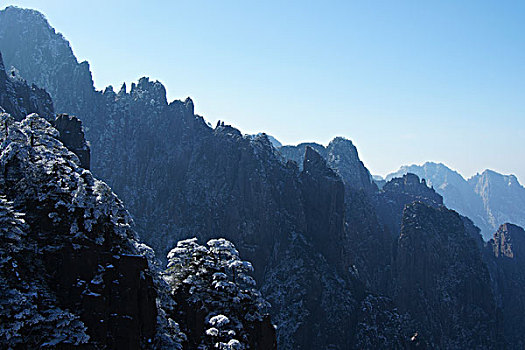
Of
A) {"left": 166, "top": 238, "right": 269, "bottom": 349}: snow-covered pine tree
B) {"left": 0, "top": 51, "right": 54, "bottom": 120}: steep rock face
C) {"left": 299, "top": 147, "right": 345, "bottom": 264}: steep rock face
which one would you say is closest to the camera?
{"left": 166, "top": 238, "right": 269, "bottom": 349}: snow-covered pine tree

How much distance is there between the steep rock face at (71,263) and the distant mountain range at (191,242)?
12 centimetres

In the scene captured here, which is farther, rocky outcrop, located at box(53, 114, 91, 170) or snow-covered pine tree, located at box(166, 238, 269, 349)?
rocky outcrop, located at box(53, 114, 91, 170)

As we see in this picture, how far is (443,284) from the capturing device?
451ft

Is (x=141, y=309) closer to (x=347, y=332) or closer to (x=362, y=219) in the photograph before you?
(x=347, y=332)

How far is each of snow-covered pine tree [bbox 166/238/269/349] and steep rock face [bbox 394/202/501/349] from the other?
99060 millimetres

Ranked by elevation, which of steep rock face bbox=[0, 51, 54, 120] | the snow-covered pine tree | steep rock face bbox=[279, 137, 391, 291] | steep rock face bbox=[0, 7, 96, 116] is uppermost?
steep rock face bbox=[0, 7, 96, 116]

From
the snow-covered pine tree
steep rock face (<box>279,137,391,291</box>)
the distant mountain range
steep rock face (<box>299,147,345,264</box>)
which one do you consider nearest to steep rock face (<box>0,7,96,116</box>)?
the distant mountain range

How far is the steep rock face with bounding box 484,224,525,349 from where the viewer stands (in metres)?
152

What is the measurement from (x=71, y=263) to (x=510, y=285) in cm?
18858

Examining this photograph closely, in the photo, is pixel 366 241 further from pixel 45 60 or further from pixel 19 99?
pixel 45 60

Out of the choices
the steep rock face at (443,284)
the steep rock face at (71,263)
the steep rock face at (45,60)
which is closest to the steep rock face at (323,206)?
the steep rock face at (443,284)

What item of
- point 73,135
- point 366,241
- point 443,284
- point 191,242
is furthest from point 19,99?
point 443,284

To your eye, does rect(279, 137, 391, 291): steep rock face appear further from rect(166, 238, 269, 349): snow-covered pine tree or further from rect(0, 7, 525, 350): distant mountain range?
rect(166, 238, 269, 349): snow-covered pine tree

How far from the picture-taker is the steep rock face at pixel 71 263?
1049 inches
